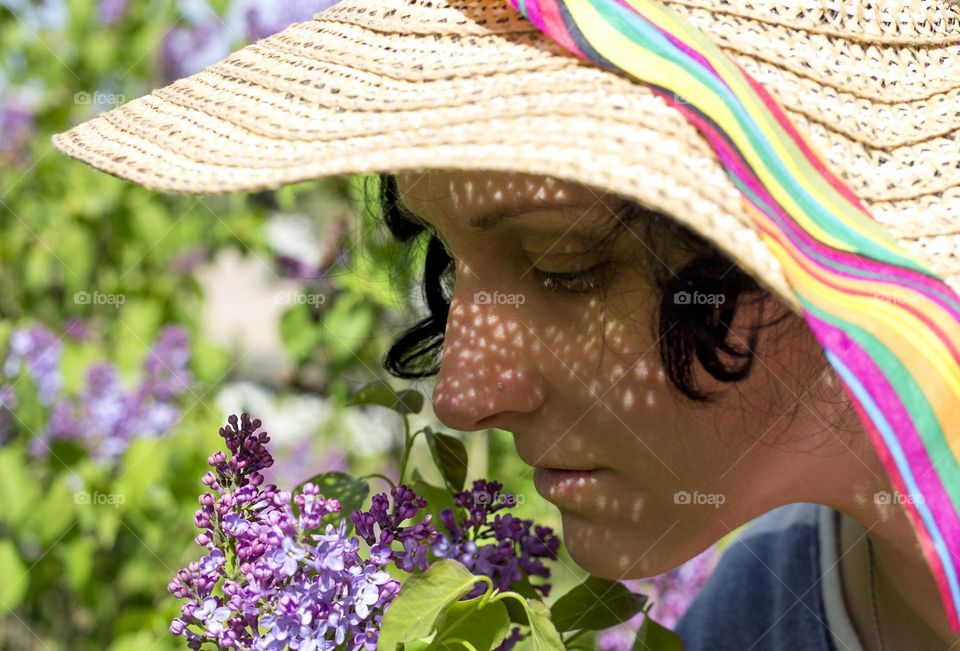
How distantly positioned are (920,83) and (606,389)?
0.33m

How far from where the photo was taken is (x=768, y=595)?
1279mm

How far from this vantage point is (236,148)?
2.62 ft

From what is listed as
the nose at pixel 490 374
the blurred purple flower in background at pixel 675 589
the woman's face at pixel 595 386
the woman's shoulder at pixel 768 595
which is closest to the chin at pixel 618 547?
the woman's face at pixel 595 386

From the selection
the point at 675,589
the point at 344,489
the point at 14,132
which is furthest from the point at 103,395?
the point at 344,489

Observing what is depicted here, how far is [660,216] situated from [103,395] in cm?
164

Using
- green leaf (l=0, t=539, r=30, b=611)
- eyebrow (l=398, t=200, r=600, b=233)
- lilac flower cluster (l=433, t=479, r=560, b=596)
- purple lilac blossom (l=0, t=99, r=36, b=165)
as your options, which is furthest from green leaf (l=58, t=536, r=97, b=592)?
eyebrow (l=398, t=200, r=600, b=233)

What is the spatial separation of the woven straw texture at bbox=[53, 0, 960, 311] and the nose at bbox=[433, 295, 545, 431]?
193 millimetres

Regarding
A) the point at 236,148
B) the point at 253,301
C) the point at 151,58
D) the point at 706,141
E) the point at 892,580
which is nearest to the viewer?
the point at 706,141

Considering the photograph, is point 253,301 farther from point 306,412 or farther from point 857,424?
point 857,424

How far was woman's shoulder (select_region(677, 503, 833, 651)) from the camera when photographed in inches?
47.5

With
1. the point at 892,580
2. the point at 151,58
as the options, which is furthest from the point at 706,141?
the point at 151,58

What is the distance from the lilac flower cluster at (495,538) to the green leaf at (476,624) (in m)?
0.14

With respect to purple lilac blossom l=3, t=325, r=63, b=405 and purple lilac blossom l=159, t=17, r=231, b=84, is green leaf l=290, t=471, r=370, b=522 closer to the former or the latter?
purple lilac blossom l=3, t=325, r=63, b=405

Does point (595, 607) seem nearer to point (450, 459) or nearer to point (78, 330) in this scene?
point (450, 459)
